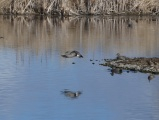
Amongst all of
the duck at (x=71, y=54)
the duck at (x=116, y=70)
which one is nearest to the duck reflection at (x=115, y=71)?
the duck at (x=116, y=70)

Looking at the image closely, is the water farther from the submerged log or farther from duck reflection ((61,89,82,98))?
the submerged log

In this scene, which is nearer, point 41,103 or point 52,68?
point 41,103

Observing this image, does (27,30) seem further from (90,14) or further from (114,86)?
(114,86)

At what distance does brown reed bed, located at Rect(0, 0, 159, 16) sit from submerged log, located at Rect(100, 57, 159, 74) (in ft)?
66.0

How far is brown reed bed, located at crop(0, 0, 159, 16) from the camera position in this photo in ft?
121

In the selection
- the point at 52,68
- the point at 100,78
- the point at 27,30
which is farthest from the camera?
the point at 27,30

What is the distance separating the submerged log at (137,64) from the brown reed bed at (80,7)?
2011cm

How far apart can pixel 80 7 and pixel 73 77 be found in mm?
22482

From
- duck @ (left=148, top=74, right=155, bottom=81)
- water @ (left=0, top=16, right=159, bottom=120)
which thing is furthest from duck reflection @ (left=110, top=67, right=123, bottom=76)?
duck @ (left=148, top=74, right=155, bottom=81)

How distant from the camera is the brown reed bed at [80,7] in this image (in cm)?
3700

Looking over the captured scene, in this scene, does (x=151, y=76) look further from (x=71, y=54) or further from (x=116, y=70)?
(x=71, y=54)

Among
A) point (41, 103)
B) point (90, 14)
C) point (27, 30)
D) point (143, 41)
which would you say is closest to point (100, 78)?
point (41, 103)

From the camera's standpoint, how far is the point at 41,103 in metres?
12.1

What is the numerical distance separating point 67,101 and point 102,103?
30.0 inches
